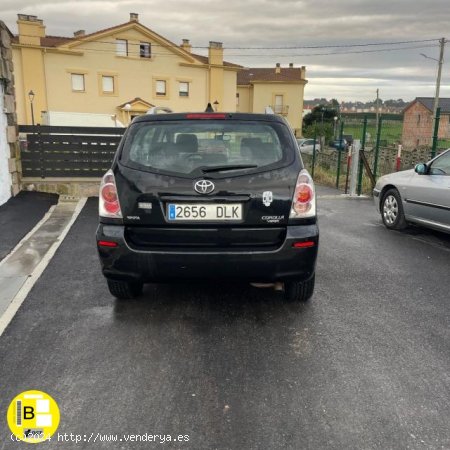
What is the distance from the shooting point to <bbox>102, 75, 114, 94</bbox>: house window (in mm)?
40500

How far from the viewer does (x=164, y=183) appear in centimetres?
357

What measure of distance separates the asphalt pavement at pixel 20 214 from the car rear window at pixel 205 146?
3004mm

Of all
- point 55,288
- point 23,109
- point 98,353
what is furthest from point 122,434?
point 23,109

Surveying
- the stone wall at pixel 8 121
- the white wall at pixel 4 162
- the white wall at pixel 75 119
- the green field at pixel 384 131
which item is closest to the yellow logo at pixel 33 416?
the white wall at pixel 4 162

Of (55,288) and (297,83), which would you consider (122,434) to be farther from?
(297,83)

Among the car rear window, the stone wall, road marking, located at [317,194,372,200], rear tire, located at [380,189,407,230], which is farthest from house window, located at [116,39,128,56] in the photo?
the car rear window

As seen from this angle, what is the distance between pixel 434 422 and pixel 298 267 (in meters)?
1.44

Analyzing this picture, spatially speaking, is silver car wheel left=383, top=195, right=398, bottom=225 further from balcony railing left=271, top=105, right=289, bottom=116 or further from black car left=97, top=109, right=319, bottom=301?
balcony railing left=271, top=105, right=289, bottom=116

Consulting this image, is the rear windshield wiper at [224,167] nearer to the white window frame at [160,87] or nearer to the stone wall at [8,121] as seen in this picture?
the stone wall at [8,121]

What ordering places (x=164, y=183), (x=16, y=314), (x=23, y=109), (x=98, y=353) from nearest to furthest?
(x=98, y=353) → (x=164, y=183) → (x=16, y=314) → (x=23, y=109)

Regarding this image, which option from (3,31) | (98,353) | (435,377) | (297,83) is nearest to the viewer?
(435,377)

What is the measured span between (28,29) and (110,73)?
7.12 m

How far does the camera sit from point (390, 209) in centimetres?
775

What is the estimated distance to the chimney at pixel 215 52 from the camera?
4506 cm
